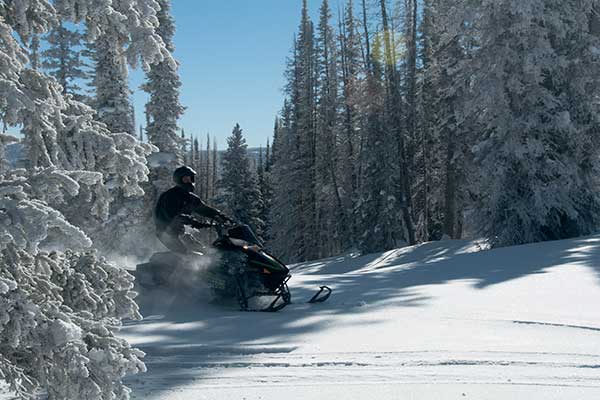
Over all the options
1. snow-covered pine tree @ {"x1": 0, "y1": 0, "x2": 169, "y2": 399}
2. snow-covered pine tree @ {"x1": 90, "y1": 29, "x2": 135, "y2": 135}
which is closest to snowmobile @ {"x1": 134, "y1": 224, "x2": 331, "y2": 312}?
snow-covered pine tree @ {"x1": 0, "y1": 0, "x2": 169, "y2": 399}

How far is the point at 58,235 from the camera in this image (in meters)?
2.46

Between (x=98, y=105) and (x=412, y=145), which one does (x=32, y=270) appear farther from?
(x=412, y=145)

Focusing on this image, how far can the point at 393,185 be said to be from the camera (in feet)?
90.3

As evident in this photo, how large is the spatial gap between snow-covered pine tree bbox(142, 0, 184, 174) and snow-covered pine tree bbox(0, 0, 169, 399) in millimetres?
23088

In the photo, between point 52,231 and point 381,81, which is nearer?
point 52,231

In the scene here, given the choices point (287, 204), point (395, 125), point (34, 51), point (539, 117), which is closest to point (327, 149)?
point (287, 204)

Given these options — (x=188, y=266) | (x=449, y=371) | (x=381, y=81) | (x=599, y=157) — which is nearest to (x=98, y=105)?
(x=381, y=81)

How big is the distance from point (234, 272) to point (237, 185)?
3359cm

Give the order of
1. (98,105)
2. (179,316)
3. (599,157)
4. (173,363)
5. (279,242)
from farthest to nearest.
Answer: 1. (279,242)
2. (98,105)
3. (599,157)
4. (179,316)
5. (173,363)

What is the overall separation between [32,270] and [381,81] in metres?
27.4

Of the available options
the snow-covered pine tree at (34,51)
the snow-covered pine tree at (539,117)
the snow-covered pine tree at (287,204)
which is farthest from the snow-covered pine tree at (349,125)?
the snow-covered pine tree at (34,51)

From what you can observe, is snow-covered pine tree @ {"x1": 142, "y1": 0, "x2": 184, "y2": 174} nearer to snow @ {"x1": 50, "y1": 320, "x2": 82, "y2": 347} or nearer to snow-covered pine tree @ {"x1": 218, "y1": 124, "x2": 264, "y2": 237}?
snow-covered pine tree @ {"x1": 218, "y1": 124, "x2": 264, "y2": 237}

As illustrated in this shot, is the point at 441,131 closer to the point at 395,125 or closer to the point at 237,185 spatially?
the point at 395,125

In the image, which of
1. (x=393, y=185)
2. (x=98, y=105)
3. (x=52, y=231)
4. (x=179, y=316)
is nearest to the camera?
(x=52, y=231)
